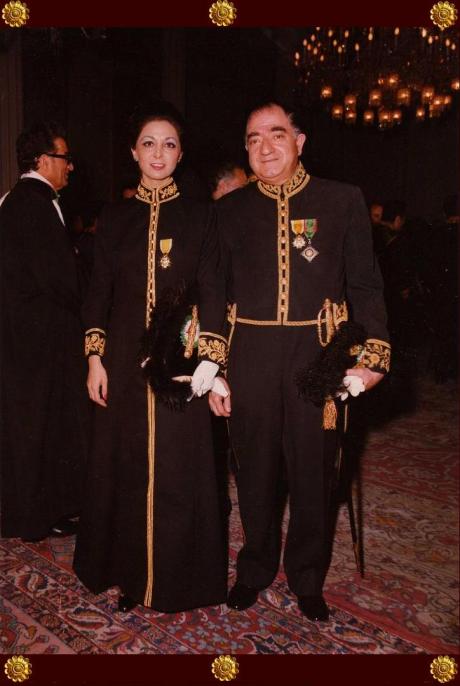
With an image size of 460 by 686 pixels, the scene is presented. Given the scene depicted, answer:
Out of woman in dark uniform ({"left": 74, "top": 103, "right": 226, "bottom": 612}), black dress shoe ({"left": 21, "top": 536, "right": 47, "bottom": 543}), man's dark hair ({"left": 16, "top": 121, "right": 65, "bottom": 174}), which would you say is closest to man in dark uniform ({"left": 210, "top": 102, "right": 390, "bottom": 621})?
woman in dark uniform ({"left": 74, "top": 103, "right": 226, "bottom": 612})

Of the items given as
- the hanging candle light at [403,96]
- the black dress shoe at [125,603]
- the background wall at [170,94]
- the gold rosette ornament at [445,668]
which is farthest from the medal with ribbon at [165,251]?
the hanging candle light at [403,96]

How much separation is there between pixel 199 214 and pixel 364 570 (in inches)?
64.2

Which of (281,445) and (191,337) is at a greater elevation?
(191,337)

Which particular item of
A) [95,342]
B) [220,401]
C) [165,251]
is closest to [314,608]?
[220,401]

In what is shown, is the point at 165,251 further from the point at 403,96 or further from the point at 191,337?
the point at 403,96

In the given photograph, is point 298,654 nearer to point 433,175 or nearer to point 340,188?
point 340,188

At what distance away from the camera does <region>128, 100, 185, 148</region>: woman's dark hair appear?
1974mm

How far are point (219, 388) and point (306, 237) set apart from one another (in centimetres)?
59

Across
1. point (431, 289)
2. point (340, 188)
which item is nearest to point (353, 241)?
point (340, 188)

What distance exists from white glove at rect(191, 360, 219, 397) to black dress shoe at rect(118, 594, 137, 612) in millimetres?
845

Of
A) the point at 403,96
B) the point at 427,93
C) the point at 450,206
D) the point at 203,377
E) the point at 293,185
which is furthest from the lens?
the point at 403,96

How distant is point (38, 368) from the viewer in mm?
2727

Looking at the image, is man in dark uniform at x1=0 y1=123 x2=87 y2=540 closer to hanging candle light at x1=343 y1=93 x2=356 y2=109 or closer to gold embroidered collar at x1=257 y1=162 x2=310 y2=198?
gold embroidered collar at x1=257 y1=162 x2=310 y2=198

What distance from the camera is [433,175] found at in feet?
36.6
